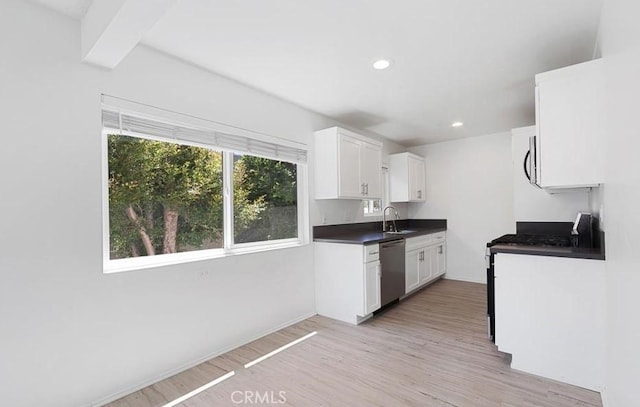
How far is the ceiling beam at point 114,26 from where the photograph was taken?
1473mm

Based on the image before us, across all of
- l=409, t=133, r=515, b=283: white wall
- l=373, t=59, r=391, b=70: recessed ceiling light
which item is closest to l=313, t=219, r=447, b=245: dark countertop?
l=409, t=133, r=515, b=283: white wall

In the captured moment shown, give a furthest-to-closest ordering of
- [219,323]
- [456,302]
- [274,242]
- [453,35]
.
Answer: [456,302]
[274,242]
[219,323]
[453,35]

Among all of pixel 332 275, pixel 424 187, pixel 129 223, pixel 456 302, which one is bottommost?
pixel 456 302

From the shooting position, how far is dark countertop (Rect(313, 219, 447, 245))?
3.50 metres

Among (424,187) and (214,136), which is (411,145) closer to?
(424,187)

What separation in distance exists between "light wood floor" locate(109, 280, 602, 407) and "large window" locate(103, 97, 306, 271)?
94cm

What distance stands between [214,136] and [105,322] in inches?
64.2

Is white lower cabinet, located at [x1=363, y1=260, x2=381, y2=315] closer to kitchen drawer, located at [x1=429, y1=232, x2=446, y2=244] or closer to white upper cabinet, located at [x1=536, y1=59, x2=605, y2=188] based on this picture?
white upper cabinet, located at [x1=536, y1=59, x2=605, y2=188]

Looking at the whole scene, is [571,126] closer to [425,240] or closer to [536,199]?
[536,199]

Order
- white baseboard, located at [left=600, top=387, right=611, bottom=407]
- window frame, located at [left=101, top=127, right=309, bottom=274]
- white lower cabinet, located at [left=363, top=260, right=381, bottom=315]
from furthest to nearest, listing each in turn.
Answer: white lower cabinet, located at [left=363, top=260, right=381, bottom=315]
window frame, located at [left=101, top=127, right=309, bottom=274]
white baseboard, located at [left=600, top=387, right=611, bottom=407]

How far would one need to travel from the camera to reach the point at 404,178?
5074 millimetres

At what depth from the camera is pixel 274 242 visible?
3.32m

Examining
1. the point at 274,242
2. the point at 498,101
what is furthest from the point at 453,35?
the point at 274,242

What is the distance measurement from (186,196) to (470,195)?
4.57 meters
